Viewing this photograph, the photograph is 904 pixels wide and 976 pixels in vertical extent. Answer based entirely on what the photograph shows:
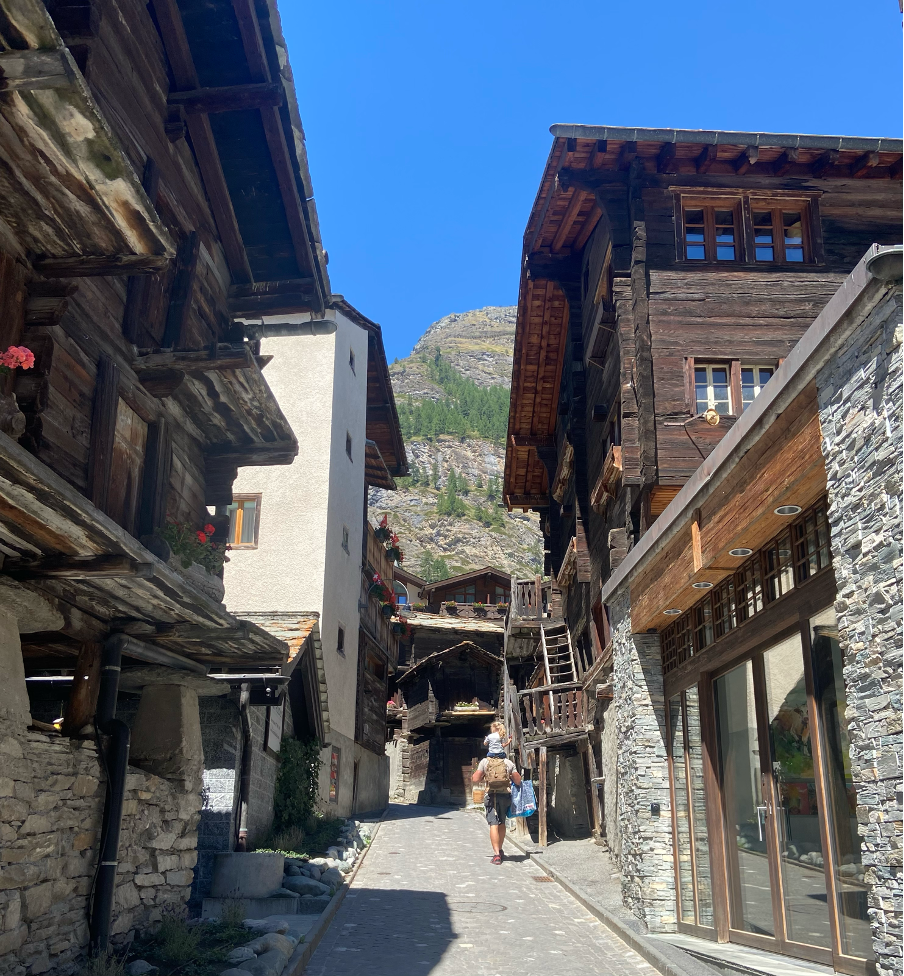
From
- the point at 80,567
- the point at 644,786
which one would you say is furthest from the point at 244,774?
the point at 80,567

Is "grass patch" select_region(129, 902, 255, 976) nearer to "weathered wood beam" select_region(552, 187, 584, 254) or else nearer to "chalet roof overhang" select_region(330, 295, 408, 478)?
"weathered wood beam" select_region(552, 187, 584, 254)

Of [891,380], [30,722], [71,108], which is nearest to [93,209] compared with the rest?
[71,108]

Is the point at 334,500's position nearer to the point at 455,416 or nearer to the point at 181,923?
the point at 181,923

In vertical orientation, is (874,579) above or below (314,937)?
above

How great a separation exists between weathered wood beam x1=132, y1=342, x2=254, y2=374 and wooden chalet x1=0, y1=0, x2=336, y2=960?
0.02m

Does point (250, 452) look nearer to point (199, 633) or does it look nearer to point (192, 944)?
point (199, 633)

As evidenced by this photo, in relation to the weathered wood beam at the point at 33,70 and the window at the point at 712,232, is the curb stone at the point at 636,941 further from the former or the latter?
the window at the point at 712,232

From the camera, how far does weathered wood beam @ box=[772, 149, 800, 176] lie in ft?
46.7

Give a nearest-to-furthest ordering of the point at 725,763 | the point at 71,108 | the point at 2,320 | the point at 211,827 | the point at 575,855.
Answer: the point at 71,108 → the point at 2,320 → the point at 725,763 → the point at 211,827 → the point at 575,855

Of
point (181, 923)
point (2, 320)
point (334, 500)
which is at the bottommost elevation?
point (181, 923)

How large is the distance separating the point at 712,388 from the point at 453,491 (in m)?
86.1

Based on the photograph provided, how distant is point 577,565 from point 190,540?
10.4 meters

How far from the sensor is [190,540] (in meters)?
9.77

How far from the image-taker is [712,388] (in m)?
13.7
